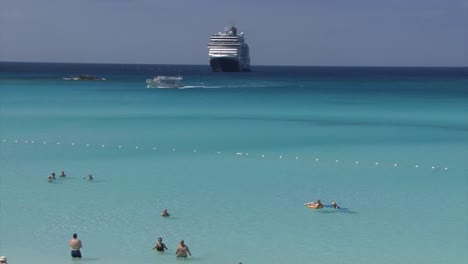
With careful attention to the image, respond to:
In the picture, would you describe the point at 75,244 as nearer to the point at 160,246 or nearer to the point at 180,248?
the point at 160,246

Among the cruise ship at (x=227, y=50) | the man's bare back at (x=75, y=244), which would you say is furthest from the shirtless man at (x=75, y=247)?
the cruise ship at (x=227, y=50)

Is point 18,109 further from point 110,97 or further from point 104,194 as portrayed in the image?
Result: point 104,194

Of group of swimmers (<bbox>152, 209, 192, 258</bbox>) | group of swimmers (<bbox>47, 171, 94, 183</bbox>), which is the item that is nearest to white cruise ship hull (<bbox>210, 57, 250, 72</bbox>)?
group of swimmers (<bbox>47, 171, 94, 183</bbox>)

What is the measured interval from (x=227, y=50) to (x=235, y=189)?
122176 millimetres

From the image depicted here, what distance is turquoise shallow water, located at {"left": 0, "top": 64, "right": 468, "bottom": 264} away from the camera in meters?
19.6

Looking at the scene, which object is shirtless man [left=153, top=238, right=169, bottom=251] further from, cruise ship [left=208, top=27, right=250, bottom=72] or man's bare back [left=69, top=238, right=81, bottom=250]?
cruise ship [left=208, top=27, right=250, bottom=72]

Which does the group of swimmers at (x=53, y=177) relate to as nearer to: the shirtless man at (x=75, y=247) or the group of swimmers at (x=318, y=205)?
the group of swimmers at (x=318, y=205)

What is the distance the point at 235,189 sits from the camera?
26.5m

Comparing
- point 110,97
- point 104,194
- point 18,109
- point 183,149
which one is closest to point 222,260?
point 104,194

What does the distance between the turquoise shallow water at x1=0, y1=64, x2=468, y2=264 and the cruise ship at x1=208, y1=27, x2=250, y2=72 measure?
311ft

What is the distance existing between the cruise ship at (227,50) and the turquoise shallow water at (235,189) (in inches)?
3734

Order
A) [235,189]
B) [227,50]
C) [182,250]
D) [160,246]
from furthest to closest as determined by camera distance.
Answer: [227,50]
[235,189]
[160,246]
[182,250]

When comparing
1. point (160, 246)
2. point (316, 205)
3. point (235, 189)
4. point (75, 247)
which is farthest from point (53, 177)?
point (316, 205)

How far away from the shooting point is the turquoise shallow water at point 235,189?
19.6 metres
